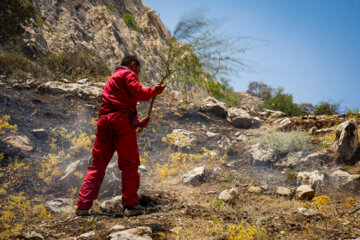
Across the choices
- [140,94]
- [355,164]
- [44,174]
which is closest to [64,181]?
[44,174]

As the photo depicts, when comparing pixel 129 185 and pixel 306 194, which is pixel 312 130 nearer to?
pixel 306 194

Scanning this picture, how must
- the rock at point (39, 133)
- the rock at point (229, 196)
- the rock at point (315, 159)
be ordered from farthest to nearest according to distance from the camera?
the rock at point (39, 133)
the rock at point (315, 159)
the rock at point (229, 196)

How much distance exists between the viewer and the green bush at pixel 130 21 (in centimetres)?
1723

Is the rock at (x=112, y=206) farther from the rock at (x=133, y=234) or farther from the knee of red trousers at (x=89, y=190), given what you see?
the rock at (x=133, y=234)

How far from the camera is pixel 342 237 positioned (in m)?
1.81

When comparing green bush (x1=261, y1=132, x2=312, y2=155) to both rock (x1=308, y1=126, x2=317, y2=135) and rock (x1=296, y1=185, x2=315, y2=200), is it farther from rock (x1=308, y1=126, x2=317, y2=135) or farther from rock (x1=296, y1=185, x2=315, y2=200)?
rock (x1=296, y1=185, x2=315, y2=200)

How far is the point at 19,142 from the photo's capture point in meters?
3.55

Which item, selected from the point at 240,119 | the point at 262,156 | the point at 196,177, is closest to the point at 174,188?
the point at 196,177

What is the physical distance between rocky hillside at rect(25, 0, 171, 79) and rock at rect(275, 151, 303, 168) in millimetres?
5422

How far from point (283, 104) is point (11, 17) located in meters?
11.4

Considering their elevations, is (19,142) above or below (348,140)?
below

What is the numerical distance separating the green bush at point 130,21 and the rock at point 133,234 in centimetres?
1774

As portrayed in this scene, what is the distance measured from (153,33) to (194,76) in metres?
16.4

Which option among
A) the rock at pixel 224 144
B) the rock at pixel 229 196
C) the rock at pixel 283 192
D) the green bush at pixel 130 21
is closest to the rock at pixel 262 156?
the rock at pixel 224 144
